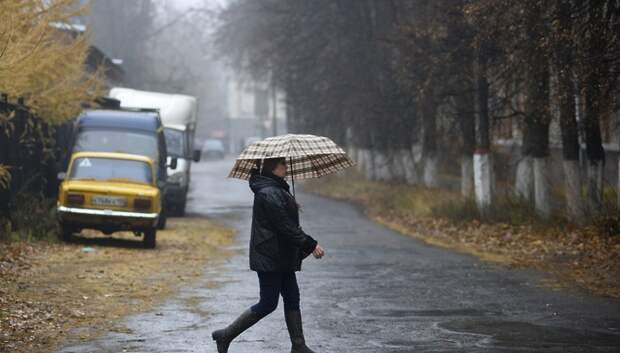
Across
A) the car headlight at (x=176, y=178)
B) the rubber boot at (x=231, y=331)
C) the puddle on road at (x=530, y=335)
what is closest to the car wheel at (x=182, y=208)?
the car headlight at (x=176, y=178)

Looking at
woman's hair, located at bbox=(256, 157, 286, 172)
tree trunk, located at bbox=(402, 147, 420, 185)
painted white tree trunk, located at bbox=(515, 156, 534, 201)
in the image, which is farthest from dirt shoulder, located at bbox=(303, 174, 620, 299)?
woman's hair, located at bbox=(256, 157, 286, 172)

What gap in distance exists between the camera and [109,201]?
70.2ft

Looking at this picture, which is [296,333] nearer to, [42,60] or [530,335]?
[530,335]

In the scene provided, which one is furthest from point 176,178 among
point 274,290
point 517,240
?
point 274,290

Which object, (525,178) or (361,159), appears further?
(361,159)

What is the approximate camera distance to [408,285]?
15602mm

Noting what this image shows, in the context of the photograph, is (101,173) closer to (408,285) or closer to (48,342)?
(408,285)

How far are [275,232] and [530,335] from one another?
2745 mm

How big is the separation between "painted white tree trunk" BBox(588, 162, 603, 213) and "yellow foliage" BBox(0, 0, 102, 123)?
9.76 meters

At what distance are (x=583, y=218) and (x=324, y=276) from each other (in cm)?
786

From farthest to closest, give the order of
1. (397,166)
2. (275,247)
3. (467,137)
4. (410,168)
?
(397,166)
(410,168)
(467,137)
(275,247)

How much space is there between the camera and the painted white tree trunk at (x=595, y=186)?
76.5ft

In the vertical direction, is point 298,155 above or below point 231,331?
above

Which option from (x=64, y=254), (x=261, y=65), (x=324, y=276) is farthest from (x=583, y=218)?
(x=261, y=65)
